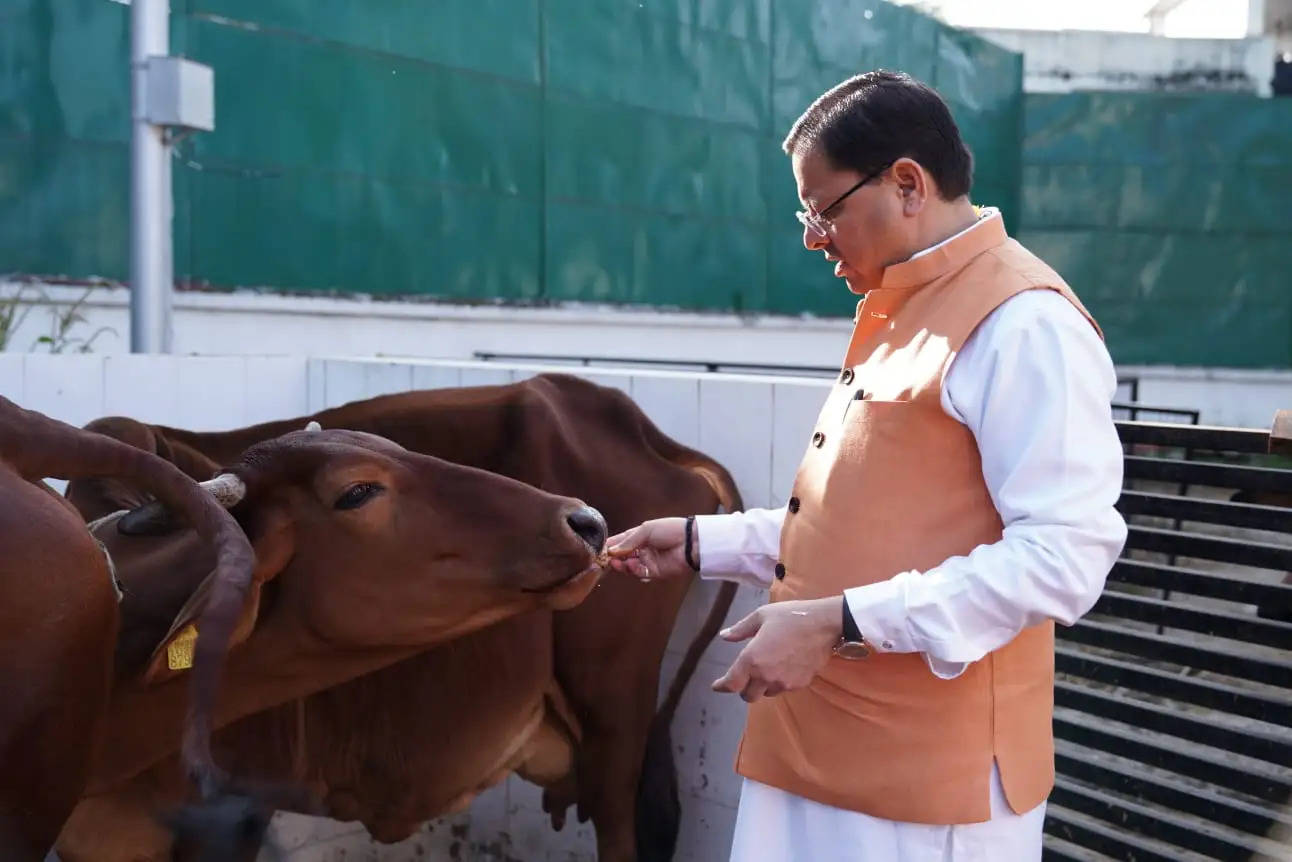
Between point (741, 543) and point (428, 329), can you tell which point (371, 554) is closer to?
point (741, 543)

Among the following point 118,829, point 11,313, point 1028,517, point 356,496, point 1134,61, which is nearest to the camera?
point 1028,517

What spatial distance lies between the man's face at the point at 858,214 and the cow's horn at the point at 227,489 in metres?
1.22

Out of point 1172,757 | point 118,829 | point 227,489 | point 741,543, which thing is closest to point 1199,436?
point 1172,757

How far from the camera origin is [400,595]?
8.68 ft

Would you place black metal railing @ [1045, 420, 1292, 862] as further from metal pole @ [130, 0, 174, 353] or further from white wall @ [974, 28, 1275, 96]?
white wall @ [974, 28, 1275, 96]

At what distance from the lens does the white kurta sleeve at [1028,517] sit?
1.68 metres

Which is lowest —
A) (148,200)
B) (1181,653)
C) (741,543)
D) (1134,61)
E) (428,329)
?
(1181,653)

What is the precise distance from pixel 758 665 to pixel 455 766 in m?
1.90

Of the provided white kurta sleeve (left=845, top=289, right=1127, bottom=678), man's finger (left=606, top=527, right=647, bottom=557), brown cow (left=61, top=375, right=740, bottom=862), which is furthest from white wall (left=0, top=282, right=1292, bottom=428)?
white kurta sleeve (left=845, top=289, right=1127, bottom=678)

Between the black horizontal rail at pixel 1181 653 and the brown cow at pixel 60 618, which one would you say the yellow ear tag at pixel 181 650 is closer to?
the brown cow at pixel 60 618

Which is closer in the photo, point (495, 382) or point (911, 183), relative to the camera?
point (911, 183)

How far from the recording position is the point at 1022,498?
1711mm

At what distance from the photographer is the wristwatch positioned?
5.72ft

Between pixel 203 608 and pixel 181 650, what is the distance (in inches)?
5.5
